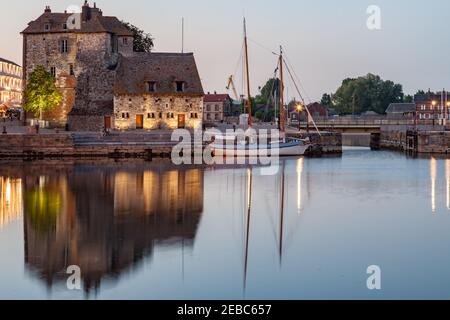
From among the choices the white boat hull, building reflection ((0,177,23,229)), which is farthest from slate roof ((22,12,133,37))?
building reflection ((0,177,23,229))

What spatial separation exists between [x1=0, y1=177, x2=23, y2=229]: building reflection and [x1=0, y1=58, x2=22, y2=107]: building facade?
126 metres

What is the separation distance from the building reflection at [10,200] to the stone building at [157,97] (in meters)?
28.1

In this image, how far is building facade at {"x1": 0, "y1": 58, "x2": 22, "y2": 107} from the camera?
17438cm

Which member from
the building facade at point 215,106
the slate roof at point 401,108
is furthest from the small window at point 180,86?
the slate roof at point 401,108

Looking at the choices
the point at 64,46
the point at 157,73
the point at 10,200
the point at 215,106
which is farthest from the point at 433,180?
the point at 215,106

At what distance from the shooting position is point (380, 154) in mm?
83812

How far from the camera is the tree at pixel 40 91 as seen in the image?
257 ft

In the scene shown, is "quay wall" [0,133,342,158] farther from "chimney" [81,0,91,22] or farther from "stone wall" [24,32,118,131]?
"chimney" [81,0,91,22]

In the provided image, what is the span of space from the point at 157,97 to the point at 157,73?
2722mm

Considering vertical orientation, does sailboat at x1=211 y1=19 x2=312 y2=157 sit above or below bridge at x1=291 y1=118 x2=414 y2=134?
below

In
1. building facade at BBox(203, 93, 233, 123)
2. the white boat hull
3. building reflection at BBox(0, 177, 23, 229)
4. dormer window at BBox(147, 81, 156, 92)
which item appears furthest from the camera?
building facade at BBox(203, 93, 233, 123)

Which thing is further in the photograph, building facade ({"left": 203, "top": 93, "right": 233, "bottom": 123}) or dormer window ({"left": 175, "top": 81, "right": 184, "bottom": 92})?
building facade ({"left": 203, "top": 93, "right": 233, "bottom": 123})

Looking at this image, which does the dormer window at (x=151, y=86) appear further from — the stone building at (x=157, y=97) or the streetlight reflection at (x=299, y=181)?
the streetlight reflection at (x=299, y=181)

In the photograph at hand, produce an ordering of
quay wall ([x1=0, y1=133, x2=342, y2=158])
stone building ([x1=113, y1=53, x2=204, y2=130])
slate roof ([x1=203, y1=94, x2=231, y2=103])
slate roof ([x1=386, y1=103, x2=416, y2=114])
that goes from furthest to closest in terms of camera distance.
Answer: slate roof ([x1=386, y1=103, x2=416, y2=114])
slate roof ([x1=203, y1=94, x2=231, y2=103])
stone building ([x1=113, y1=53, x2=204, y2=130])
quay wall ([x1=0, y1=133, x2=342, y2=158])
